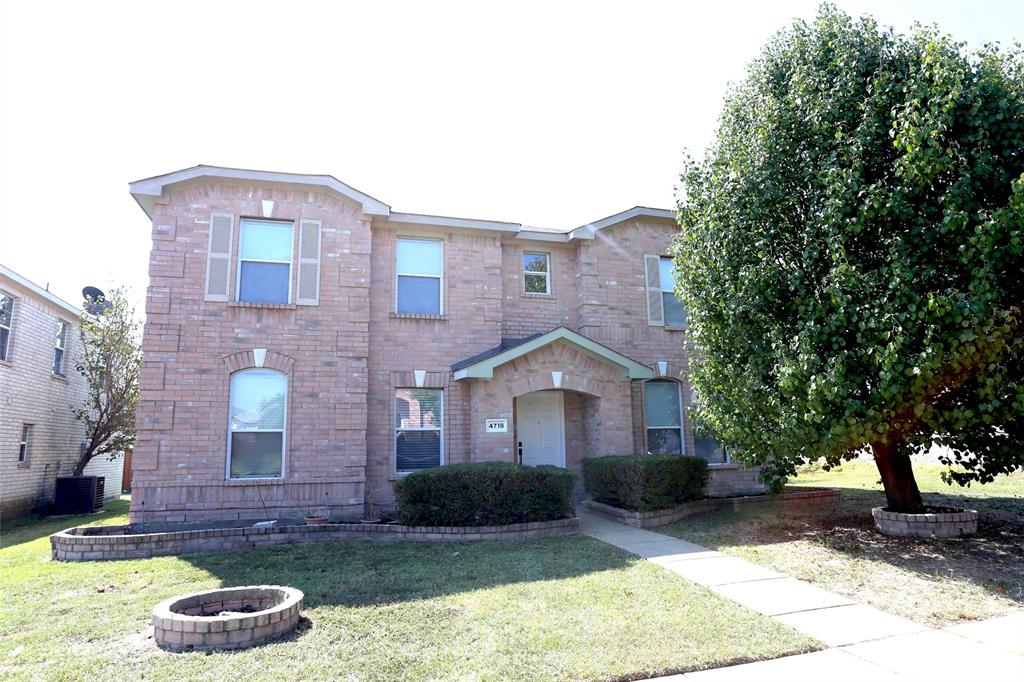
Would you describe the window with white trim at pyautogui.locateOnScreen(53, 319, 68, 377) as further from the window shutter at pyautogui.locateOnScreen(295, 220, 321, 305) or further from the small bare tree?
the window shutter at pyautogui.locateOnScreen(295, 220, 321, 305)

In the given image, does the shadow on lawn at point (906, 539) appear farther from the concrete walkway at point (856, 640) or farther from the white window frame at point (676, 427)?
the white window frame at point (676, 427)

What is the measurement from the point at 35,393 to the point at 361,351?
10.2m

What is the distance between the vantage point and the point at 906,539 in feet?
27.7

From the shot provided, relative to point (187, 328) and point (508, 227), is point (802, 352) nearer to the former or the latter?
point (508, 227)

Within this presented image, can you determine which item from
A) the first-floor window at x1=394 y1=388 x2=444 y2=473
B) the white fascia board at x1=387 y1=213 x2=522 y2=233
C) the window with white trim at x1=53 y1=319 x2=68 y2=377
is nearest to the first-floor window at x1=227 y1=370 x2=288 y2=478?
the first-floor window at x1=394 y1=388 x2=444 y2=473

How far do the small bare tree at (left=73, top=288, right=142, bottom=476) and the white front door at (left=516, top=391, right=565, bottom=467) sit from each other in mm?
11527

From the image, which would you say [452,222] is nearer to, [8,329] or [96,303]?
[8,329]

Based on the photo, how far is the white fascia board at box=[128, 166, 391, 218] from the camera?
1160cm

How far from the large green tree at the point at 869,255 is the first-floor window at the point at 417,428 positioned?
568 cm

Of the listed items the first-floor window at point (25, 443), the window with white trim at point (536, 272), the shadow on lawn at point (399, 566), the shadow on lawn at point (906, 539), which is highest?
the window with white trim at point (536, 272)

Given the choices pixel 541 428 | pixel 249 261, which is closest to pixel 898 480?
pixel 541 428

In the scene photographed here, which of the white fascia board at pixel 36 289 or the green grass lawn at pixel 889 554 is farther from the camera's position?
the white fascia board at pixel 36 289

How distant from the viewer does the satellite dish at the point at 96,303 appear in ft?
58.8

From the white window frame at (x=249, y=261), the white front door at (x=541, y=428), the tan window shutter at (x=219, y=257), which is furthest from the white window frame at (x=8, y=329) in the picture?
the white front door at (x=541, y=428)
